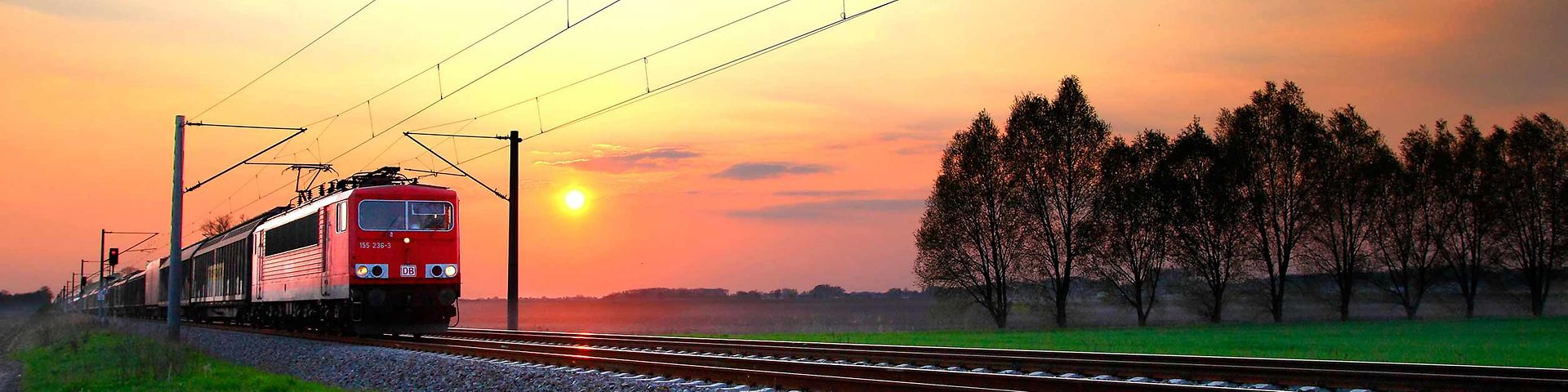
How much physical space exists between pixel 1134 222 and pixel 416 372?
40.6 m

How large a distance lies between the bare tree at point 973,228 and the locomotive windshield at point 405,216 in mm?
28474

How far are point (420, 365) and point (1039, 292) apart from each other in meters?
37.9

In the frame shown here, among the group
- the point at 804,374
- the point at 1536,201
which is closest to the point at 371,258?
the point at 804,374

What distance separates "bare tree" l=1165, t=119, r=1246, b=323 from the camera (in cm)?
5438

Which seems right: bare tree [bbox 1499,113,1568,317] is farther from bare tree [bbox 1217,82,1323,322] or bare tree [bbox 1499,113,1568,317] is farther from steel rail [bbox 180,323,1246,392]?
steel rail [bbox 180,323,1246,392]

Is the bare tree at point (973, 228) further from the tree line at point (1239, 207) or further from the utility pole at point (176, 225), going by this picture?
the utility pole at point (176, 225)

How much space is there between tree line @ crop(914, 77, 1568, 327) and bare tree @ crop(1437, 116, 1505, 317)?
8 cm

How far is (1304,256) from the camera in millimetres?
57156

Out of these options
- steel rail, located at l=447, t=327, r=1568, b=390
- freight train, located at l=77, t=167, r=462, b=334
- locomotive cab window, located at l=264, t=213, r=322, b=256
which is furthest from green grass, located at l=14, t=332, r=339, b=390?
steel rail, located at l=447, t=327, r=1568, b=390

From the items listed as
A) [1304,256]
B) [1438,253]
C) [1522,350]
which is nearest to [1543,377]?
[1522,350]

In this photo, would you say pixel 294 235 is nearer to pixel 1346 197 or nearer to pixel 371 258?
pixel 371 258

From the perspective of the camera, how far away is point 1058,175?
171 feet

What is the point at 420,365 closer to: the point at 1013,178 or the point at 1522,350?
the point at 1522,350

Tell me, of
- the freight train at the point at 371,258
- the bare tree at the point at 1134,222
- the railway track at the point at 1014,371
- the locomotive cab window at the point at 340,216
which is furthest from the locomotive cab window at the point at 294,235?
the bare tree at the point at 1134,222
